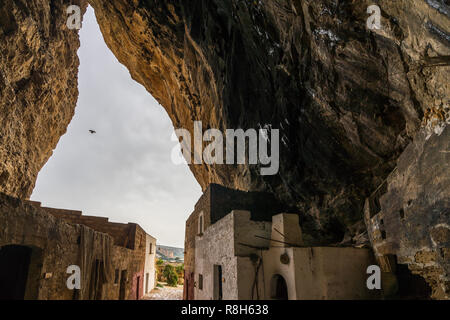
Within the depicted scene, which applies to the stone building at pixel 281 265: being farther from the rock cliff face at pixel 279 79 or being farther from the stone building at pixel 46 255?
the stone building at pixel 46 255

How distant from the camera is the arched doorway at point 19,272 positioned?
5.35m

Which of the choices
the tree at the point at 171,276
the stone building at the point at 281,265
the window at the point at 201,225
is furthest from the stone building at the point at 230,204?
the tree at the point at 171,276

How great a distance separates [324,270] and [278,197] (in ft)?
17.6

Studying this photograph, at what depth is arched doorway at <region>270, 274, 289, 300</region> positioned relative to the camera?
6448 mm

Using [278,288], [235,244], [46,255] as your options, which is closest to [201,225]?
[235,244]

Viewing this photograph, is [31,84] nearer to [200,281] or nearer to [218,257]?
[200,281]

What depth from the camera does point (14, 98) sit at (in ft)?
44.8

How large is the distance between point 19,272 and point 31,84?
13.3m

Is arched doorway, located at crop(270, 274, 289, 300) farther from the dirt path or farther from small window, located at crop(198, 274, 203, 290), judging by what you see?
the dirt path

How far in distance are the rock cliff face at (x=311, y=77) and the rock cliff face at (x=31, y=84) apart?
12.4ft

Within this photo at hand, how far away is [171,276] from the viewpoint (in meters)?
29.0

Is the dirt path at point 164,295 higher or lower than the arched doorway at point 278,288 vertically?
lower

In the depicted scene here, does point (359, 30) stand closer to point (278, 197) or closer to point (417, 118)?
point (417, 118)
